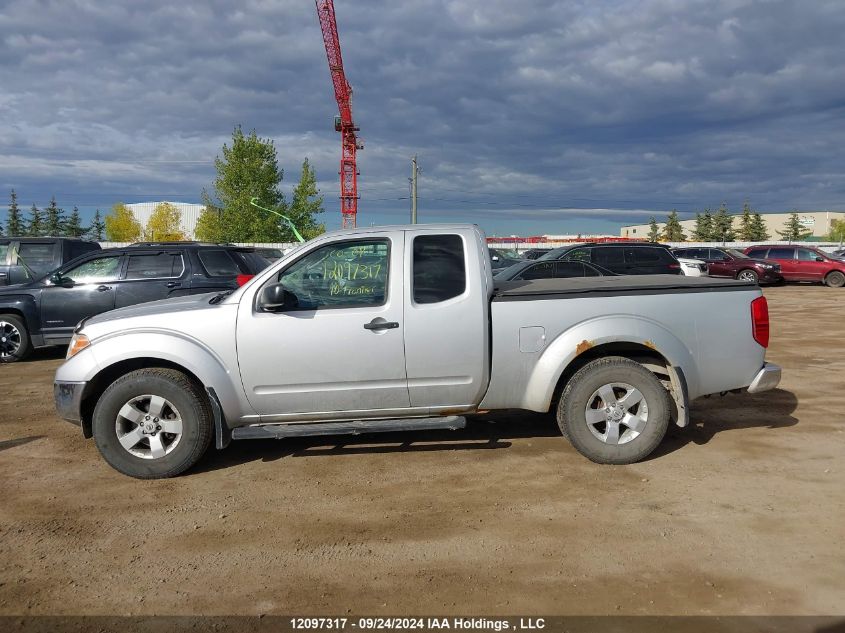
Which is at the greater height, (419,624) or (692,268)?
(692,268)

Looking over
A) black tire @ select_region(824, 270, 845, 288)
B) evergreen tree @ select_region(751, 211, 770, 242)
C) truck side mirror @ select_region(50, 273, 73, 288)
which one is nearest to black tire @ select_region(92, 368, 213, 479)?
truck side mirror @ select_region(50, 273, 73, 288)

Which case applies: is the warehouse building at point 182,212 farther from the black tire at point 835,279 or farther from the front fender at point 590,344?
the front fender at point 590,344

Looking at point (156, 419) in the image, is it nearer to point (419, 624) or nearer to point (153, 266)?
point (419, 624)

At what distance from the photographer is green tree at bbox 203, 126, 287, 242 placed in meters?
51.1

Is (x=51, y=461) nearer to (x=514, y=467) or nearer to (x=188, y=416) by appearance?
(x=188, y=416)

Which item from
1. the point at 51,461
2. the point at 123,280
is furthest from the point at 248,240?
the point at 51,461

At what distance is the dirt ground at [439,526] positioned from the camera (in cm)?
320

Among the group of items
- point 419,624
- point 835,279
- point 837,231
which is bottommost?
point 419,624

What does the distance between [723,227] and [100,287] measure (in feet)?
326

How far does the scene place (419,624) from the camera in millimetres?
2953

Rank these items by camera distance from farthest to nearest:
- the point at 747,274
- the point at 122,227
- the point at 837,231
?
the point at 837,231 < the point at 122,227 < the point at 747,274

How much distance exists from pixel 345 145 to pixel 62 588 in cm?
6431

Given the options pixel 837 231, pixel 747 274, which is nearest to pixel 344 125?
pixel 747 274

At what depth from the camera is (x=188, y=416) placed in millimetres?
4707
